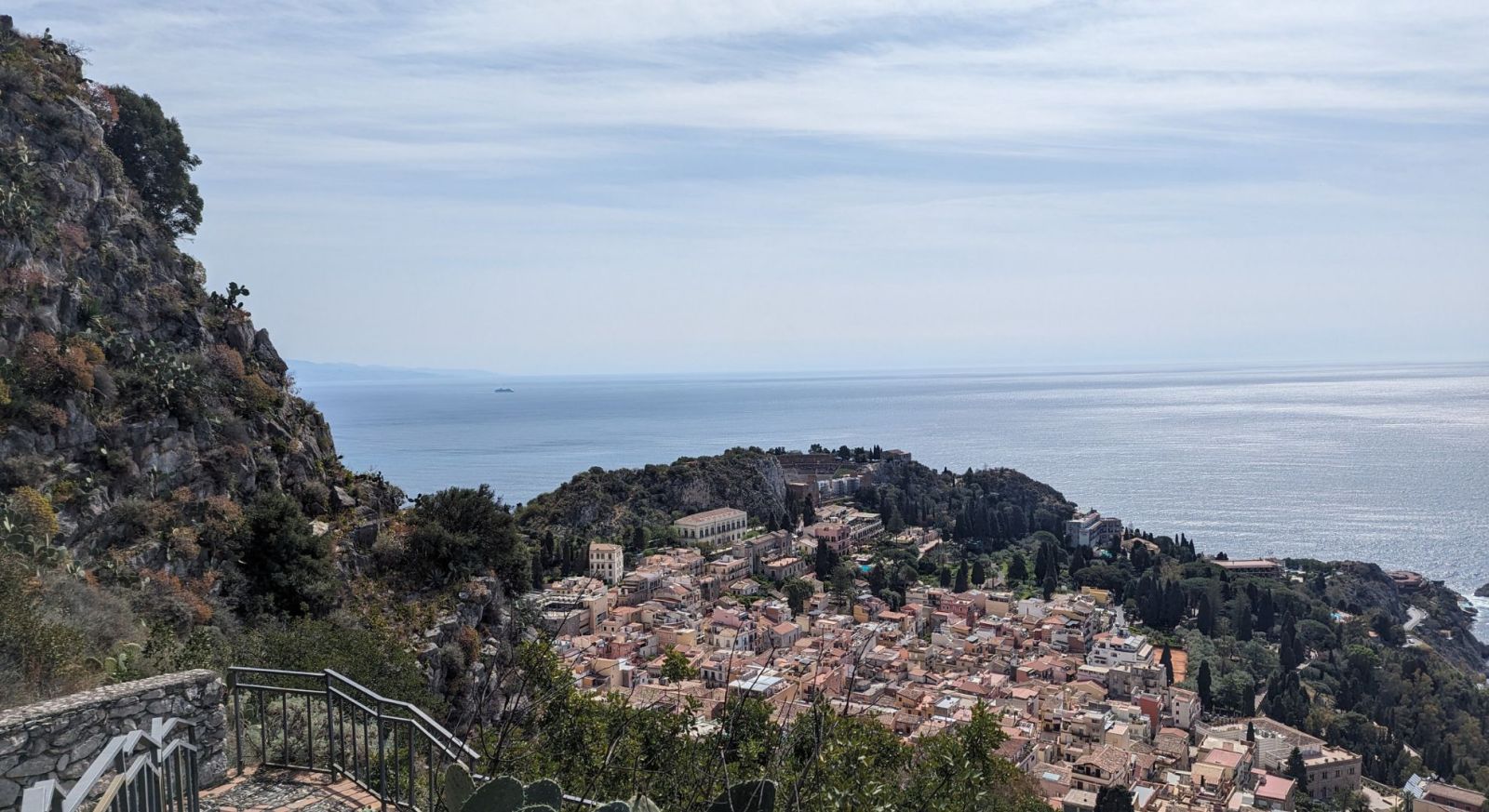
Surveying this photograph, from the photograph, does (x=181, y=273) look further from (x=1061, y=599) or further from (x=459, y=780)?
(x=1061, y=599)

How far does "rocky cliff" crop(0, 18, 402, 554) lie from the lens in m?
11.5

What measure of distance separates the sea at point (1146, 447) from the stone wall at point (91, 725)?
38.8 meters

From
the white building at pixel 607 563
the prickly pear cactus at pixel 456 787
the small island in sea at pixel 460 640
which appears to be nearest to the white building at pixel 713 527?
the small island in sea at pixel 460 640

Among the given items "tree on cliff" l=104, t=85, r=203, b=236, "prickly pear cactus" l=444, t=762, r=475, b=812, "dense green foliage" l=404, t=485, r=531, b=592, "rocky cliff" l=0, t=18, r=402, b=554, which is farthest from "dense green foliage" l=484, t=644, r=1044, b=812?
"tree on cliff" l=104, t=85, r=203, b=236

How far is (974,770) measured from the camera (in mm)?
8344

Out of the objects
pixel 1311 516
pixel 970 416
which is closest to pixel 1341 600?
pixel 1311 516

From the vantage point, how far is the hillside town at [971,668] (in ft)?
61.8

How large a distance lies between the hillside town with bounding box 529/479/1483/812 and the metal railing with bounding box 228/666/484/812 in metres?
4.15

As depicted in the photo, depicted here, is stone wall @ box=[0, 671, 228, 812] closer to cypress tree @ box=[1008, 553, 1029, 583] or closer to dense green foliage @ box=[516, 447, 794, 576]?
dense green foliage @ box=[516, 447, 794, 576]

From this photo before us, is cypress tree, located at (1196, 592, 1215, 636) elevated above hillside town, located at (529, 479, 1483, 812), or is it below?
below

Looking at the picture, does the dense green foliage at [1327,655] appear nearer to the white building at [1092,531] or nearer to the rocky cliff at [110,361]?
the white building at [1092,531]

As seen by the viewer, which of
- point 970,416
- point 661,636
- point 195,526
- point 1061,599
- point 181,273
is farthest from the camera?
point 970,416

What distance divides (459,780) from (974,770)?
6.67 m

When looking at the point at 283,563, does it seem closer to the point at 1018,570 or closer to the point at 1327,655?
the point at 1327,655
